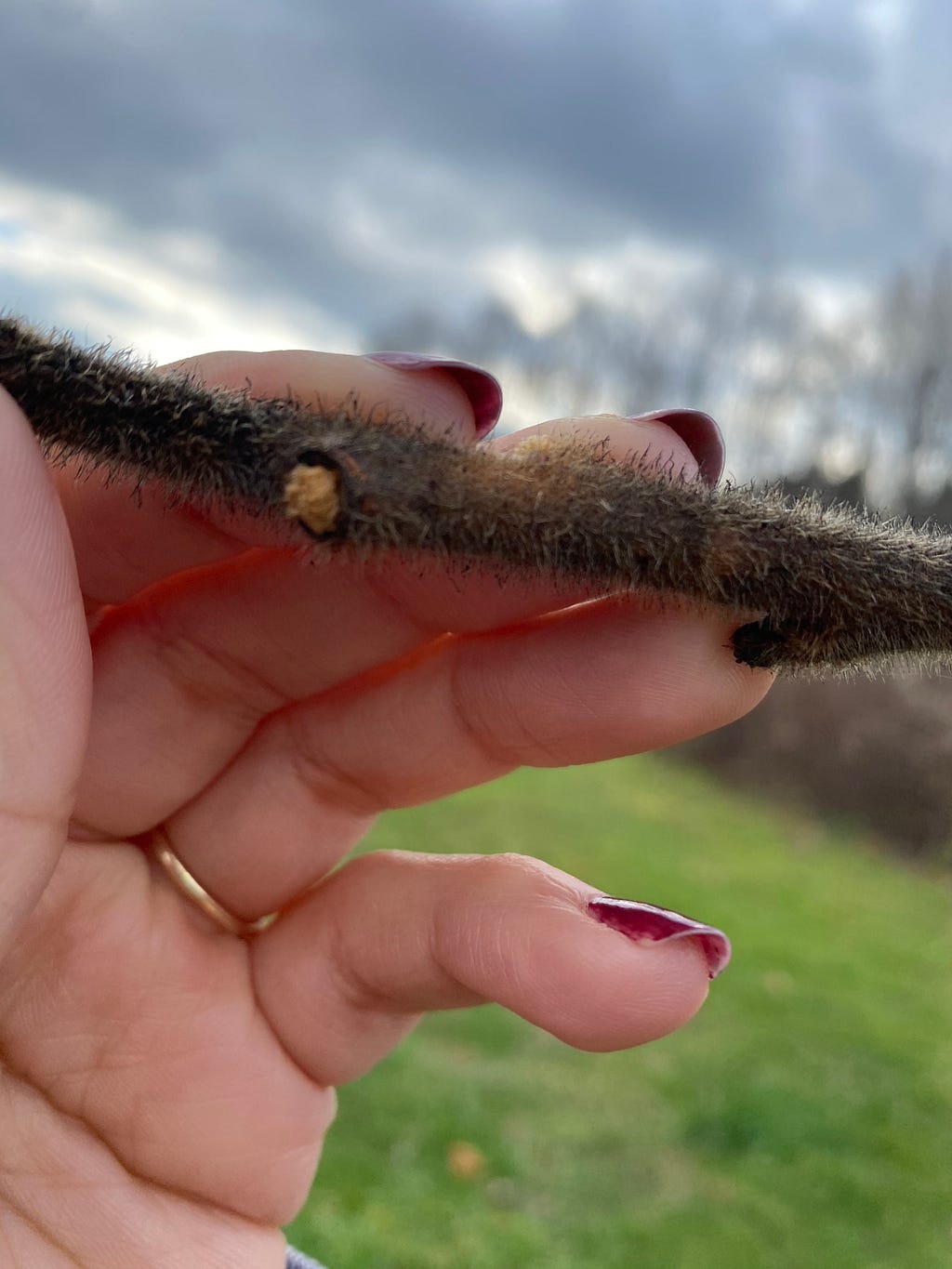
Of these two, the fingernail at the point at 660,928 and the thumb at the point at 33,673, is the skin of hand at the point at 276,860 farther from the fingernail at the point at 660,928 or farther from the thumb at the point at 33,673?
the thumb at the point at 33,673

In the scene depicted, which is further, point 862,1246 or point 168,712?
point 862,1246

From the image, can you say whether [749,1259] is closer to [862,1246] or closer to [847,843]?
[862,1246]

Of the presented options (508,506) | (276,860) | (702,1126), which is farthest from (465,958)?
(702,1126)

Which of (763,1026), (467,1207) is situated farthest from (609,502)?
(763,1026)

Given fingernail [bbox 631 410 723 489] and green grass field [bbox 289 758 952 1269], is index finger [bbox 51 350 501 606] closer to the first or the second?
fingernail [bbox 631 410 723 489]

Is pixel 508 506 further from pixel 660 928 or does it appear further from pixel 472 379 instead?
pixel 660 928

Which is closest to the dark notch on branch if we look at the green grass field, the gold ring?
the gold ring
